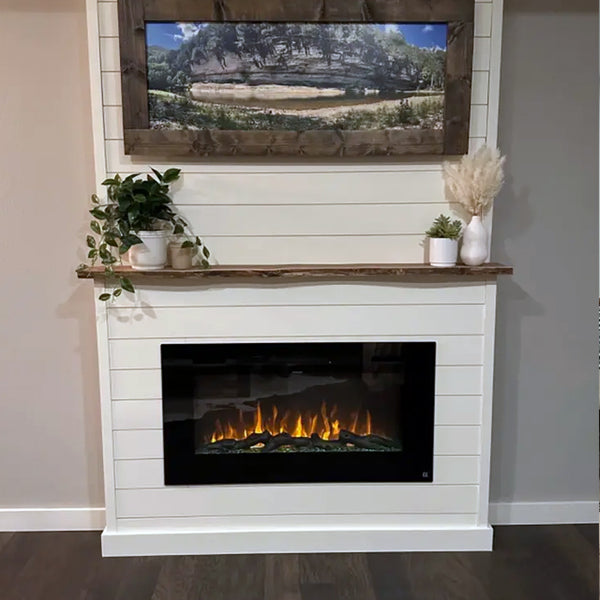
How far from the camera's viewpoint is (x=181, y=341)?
2410mm

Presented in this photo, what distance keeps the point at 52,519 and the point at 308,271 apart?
4.84ft

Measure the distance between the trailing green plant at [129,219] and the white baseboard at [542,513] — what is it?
1.59 m

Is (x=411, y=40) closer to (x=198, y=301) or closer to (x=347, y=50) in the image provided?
(x=347, y=50)

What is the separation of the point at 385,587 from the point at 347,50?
1.87m

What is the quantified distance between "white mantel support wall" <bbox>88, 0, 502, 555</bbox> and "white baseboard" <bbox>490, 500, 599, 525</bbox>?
228mm

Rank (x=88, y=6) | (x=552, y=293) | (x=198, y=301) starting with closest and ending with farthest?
(x=88, y=6) → (x=198, y=301) → (x=552, y=293)

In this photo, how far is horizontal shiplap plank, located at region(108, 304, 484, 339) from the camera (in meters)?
2.39

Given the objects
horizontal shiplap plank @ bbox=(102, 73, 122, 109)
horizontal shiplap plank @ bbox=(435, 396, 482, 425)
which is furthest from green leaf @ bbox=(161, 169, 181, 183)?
horizontal shiplap plank @ bbox=(435, 396, 482, 425)

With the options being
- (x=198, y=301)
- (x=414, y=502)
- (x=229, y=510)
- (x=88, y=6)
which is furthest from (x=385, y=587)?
(x=88, y=6)

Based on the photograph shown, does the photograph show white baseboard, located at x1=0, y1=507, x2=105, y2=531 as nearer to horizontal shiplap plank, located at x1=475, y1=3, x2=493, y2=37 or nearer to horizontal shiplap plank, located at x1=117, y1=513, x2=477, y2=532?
horizontal shiplap plank, located at x1=117, y1=513, x2=477, y2=532

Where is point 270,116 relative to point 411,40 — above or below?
below

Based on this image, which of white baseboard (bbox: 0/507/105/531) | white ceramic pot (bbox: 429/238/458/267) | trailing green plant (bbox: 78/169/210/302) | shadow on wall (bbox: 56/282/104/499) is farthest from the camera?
white baseboard (bbox: 0/507/105/531)

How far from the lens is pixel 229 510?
8.25 ft

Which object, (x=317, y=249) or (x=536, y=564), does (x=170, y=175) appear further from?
(x=536, y=564)
